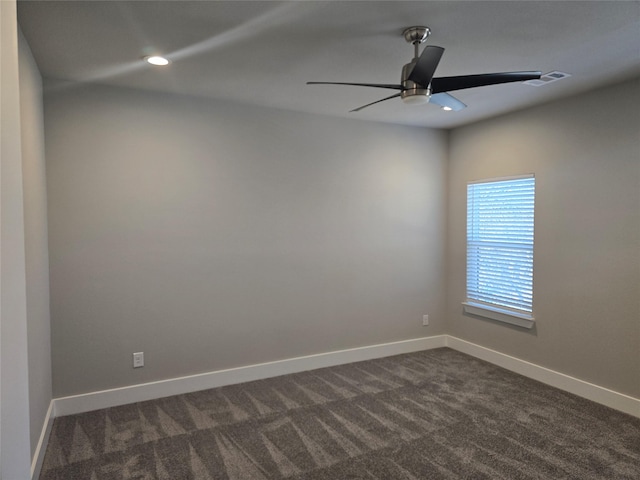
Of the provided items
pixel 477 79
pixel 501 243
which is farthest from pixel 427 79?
pixel 501 243

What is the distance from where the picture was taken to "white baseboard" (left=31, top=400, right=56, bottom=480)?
2318mm

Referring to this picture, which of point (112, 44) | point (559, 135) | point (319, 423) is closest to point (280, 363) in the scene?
point (319, 423)

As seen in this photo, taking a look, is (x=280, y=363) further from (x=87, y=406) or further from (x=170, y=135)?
(x=170, y=135)

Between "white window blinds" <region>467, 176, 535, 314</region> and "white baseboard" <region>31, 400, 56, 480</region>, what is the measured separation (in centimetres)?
401

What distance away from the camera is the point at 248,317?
12.4 feet

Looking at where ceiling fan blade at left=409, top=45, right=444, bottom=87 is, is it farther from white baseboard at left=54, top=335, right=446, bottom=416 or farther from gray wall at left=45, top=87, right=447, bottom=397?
white baseboard at left=54, top=335, right=446, bottom=416

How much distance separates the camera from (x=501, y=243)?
418cm

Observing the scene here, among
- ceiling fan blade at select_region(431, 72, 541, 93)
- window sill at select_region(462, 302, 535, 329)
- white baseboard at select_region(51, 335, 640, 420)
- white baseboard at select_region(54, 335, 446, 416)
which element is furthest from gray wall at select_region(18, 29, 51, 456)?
window sill at select_region(462, 302, 535, 329)

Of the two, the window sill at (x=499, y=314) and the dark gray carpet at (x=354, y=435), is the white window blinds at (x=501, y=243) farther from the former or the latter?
the dark gray carpet at (x=354, y=435)

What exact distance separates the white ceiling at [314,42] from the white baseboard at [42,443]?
2.41m

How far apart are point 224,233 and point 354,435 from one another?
199cm

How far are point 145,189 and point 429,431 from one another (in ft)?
9.46

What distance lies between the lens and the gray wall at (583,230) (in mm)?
3137

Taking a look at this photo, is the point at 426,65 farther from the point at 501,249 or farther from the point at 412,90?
the point at 501,249
